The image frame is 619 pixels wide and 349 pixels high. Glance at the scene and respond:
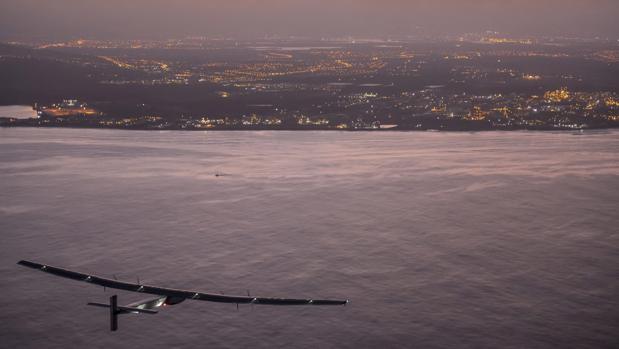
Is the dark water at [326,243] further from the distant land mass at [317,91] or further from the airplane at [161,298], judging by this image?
the distant land mass at [317,91]

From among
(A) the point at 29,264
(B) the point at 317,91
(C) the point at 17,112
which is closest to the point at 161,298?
(A) the point at 29,264

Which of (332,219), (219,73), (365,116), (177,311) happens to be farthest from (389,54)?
(177,311)

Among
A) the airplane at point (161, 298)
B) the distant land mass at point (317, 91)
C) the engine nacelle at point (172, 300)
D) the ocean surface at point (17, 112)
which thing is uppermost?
the distant land mass at point (317, 91)

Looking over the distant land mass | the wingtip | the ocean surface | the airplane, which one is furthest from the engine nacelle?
the ocean surface

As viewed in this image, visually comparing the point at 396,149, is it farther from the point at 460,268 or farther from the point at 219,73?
the point at 219,73

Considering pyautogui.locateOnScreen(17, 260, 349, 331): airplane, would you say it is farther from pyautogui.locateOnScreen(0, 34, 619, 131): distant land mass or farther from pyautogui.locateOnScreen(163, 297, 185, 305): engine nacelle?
pyautogui.locateOnScreen(0, 34, 619, 131): distant land mass

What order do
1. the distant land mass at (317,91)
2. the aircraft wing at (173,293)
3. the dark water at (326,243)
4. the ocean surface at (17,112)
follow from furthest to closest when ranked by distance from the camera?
the ocean surface at (17,112) → the distant land mass at (317,91) → the aircraft wing at (173,293) → the dark water at (326,243)

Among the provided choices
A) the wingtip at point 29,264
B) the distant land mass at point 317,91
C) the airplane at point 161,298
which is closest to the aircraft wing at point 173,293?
the airplane at point 161,298
